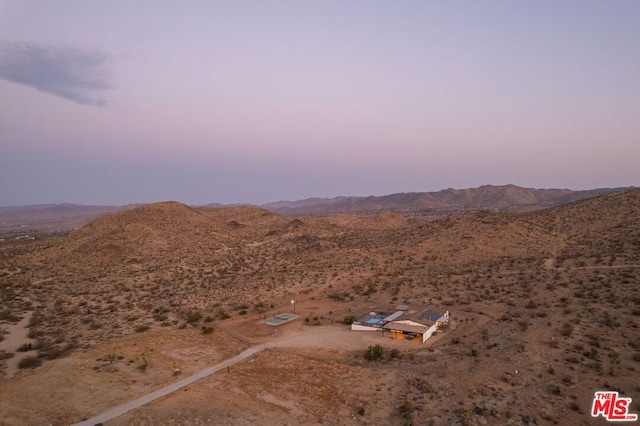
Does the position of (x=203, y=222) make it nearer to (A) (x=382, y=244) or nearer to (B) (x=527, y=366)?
(A) (x=382, y=244)

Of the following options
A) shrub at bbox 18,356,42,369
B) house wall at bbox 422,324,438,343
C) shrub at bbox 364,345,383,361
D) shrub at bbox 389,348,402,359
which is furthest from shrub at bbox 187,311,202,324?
house wall at bbox 422,324,438,343

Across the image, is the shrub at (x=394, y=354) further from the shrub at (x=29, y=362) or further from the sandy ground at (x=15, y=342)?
the sandy ground at (x=15, y=342)

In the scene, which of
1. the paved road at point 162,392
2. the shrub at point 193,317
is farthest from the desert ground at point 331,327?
the paved road at point 162,392

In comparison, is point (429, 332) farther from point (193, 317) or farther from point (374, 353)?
point (193, 317)

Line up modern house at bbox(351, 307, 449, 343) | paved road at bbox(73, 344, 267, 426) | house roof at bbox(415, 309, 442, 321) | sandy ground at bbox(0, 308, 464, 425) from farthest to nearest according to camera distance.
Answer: house roof at bbox(415, 309, 442, 321) < modern house at bbox(351, 307, 449, 343) < sandy ground at bbox(0, 308, 464, 425) < paved road at bbox(73, 344, 267, 426)

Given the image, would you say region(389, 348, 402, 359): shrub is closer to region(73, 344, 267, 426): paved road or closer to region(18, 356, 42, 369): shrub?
region(73, 344, 267, 426): paved road

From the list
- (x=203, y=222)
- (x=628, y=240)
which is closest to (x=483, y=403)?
(x=628, y=240)
